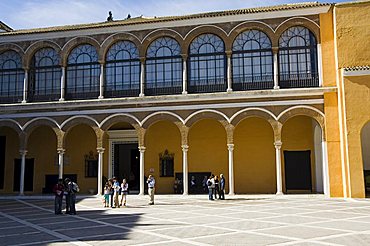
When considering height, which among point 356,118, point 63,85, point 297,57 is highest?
point 297,57

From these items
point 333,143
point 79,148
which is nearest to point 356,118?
point 333,143

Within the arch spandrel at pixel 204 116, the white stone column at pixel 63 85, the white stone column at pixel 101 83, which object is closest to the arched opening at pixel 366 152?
the arch spandrel at pixel 204 116

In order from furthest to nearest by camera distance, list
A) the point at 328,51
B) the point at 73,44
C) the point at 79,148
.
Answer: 1. the point at 79,148
2. the point at 73,44
3. the point at 328,51

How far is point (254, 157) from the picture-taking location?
23.9 metres

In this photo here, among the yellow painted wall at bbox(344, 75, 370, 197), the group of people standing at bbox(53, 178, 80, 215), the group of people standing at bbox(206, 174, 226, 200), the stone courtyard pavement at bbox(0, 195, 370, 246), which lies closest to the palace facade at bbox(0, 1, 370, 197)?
the yellow painted wall at bbox(344, 75, 370, 197)

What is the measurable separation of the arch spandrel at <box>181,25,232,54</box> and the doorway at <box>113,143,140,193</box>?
6.86 meters

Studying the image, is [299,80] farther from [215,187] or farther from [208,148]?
[215,187]

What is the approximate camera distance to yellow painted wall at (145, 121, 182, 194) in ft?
81.3

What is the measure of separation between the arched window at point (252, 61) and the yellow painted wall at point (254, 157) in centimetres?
255

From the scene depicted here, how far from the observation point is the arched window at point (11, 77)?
25031 millimetres

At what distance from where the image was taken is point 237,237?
9.89 m

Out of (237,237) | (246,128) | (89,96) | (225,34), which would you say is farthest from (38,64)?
(237,237)

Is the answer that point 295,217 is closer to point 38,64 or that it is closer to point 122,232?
point 122,232

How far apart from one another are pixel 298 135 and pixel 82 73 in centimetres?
1254
